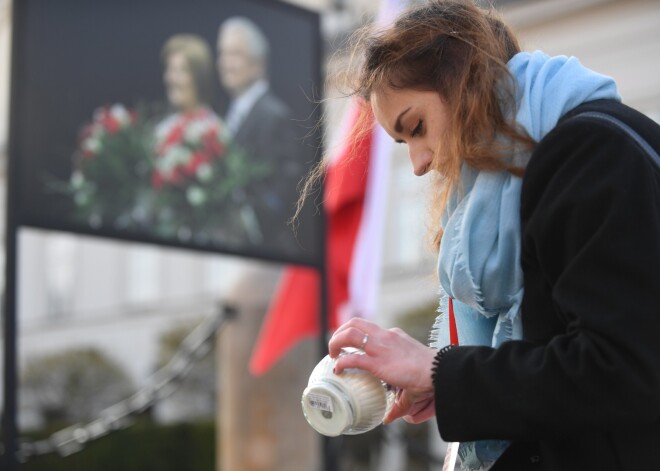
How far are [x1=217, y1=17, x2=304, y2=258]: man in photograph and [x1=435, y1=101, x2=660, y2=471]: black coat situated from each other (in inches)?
177

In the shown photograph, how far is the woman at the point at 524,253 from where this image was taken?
3.99 ft

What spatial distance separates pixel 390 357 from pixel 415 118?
0.37 meters

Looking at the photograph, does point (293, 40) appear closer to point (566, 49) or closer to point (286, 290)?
point (286, 290)

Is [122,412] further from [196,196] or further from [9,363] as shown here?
[9,363]

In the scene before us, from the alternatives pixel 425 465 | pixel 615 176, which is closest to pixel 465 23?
pixel 615 176

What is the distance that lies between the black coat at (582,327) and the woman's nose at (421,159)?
0.23 m

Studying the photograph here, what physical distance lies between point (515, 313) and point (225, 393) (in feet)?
21.4

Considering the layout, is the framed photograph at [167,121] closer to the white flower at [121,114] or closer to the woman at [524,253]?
the white flower at [121,114]

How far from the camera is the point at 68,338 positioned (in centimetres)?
2634

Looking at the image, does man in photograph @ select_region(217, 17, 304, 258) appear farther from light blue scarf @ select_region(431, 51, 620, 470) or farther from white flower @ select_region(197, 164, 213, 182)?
light blue scarf @ select_region(431, 51, 620, 470)

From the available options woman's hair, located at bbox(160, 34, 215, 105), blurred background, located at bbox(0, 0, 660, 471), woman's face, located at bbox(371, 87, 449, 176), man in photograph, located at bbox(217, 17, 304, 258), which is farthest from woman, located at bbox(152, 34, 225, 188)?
woman's face, located at bbox(371, 87, 449, 176)

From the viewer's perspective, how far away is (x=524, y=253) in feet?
4.37

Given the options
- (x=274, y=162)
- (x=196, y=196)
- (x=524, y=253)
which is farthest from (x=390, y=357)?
(x=274, y=162)

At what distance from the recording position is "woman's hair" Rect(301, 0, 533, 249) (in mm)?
1393
